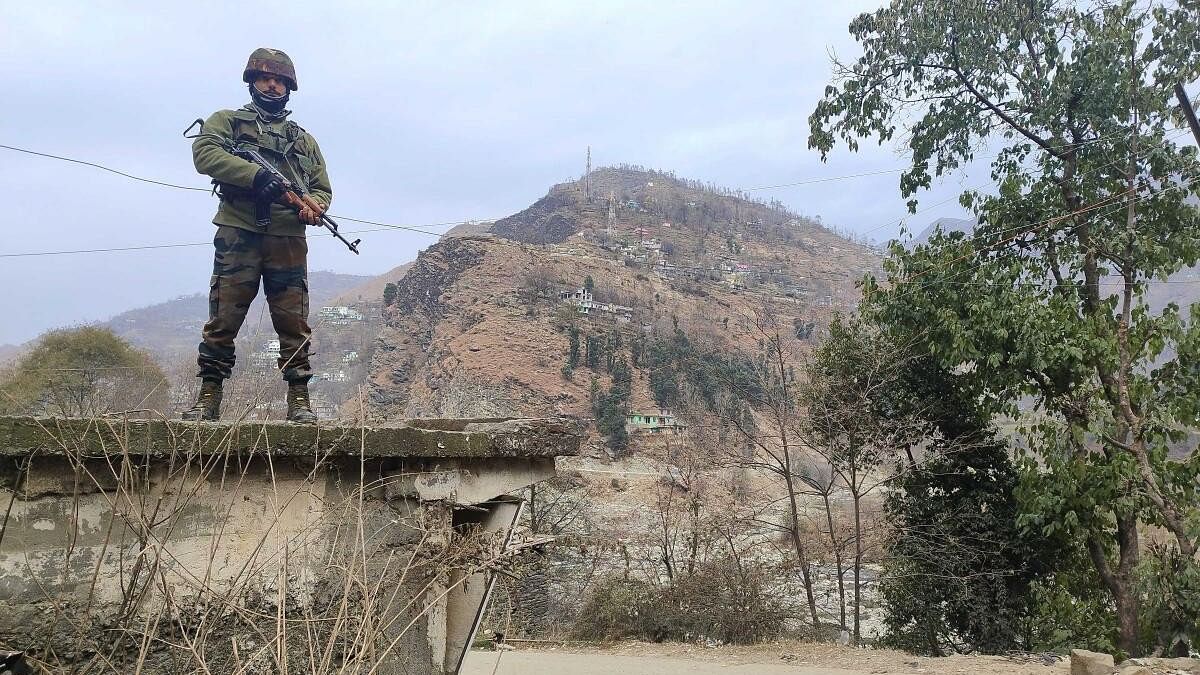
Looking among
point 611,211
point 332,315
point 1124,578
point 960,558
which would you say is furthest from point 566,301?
point 332,315

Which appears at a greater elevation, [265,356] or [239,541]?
[265,356]

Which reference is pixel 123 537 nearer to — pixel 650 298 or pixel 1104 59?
pixel 1104 59

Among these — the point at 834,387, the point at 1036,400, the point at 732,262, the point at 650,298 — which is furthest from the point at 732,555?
the point at 732,262

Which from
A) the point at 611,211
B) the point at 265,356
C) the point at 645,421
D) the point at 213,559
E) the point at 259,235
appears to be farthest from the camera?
the point at 611,211

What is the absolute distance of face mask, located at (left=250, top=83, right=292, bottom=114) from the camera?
3.88m

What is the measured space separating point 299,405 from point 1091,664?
799 cm

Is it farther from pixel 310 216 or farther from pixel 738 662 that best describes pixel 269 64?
pixel 738 662

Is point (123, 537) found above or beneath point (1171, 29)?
beneath

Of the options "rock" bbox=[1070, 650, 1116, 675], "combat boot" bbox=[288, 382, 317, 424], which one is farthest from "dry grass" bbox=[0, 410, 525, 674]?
"rock" bbox=[1070, 650, 1116, 675]

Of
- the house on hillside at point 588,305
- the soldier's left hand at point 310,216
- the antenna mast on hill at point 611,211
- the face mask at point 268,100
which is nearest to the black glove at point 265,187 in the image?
the soldier's left hand at point 310,216

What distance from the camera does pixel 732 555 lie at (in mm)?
13328

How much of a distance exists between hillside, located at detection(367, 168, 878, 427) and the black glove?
30.7 m

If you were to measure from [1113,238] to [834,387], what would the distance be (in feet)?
15.2

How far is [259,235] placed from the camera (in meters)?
3.67
